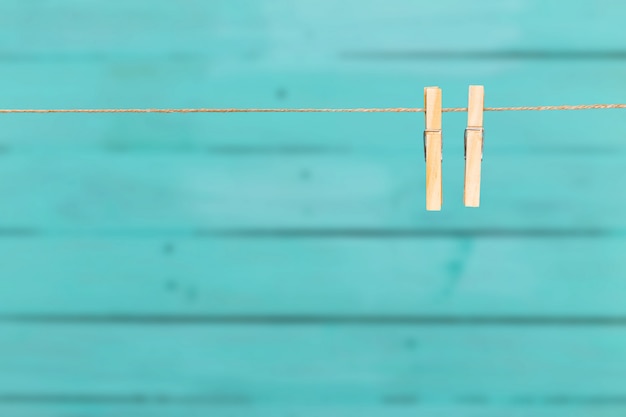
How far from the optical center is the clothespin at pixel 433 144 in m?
0.82

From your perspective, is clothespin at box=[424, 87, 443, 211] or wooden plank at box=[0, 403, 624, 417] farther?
wooden plank at box=[0, 403, 624, 417]

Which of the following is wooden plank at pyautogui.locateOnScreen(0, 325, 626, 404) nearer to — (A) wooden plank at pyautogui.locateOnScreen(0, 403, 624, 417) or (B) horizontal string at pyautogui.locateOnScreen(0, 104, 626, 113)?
(A) wooden plank at pyautogui.locateOnScreen(0, 403, 624, 417)

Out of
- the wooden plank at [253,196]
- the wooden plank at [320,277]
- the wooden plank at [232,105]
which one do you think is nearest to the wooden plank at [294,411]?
the wooden plank at [320,277]

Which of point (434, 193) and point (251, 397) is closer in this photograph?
point (434, 193)

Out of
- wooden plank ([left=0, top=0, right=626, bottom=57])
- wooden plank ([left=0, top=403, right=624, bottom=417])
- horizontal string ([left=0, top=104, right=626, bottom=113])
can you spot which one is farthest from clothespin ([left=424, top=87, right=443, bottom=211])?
wooden plank ([left=0, top=403, right=624, bottom=417])

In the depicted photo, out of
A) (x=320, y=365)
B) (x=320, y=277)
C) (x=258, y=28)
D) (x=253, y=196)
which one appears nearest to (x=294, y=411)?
(x=320, y=365)

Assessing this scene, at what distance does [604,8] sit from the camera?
91cm

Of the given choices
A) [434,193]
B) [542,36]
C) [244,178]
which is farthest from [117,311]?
[542,36]

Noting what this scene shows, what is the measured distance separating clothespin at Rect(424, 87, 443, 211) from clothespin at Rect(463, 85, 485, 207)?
3cm

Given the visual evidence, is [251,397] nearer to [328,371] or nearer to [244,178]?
[328,371]

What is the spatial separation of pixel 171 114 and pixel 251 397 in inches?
17.0

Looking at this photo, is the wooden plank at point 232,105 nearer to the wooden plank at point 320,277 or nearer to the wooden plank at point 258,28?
the wooden plank at point 258,28

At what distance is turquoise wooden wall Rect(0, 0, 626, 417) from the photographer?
92cm

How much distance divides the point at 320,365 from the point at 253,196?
0.88 feet
